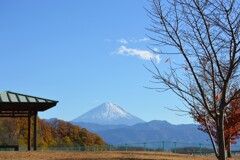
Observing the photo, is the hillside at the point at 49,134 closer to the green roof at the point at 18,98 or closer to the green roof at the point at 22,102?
the green roof at the point at 18,98

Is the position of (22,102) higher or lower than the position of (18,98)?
lower

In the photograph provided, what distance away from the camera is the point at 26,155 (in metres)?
17.0

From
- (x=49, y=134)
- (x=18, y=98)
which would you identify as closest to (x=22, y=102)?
(x=18, y=98)

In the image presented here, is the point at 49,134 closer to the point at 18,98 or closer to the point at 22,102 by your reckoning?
the point at 18,98

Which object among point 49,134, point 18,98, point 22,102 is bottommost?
point 49,134

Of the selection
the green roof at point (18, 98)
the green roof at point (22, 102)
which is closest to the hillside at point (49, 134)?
the green roof at point (18, 98)

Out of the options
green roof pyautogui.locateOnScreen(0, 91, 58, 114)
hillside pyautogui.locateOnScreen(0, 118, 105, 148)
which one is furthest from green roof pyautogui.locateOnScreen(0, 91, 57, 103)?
hillside pyautogui.locateOnScreen(0, 118, 105, 148)

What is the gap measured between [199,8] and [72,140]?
77088 mm

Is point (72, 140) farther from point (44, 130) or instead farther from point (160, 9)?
point (160, 9)

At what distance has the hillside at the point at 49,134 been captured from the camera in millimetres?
62562

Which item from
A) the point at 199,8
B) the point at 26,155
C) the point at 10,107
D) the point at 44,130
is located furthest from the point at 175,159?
the point at 44,130

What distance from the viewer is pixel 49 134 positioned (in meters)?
78.9

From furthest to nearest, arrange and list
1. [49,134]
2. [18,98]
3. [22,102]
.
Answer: [49,134] < [18,98] < [22,102]

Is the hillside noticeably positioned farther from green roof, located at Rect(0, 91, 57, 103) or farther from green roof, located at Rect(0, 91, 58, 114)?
green roof, located at Rect(0, 91, 58, 114)
